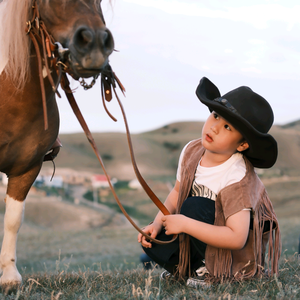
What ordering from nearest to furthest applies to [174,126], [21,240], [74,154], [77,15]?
[77,15], [21,240], [74,154], [174,126]

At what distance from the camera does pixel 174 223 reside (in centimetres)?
220

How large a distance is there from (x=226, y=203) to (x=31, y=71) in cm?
142

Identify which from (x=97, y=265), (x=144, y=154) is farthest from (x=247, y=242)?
(x=144, y=154)

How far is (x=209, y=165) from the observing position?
2473 mm

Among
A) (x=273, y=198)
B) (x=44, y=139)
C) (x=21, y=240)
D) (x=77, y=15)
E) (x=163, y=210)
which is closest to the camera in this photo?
(x=77, y=15)

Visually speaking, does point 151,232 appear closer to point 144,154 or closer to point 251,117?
point 251,117

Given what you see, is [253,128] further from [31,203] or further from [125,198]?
[125,198]

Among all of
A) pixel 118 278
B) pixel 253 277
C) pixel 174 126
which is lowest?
pixel 174 126

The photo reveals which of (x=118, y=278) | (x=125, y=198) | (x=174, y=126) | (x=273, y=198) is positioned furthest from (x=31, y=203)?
(x=174, y=126)

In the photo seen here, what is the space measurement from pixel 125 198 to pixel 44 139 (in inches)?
1373

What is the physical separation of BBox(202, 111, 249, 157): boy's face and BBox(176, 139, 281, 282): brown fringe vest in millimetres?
209

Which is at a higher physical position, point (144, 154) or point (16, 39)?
point (16, 39)

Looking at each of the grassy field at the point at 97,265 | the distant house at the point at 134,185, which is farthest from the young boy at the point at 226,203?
the distant house at the point at 134,185

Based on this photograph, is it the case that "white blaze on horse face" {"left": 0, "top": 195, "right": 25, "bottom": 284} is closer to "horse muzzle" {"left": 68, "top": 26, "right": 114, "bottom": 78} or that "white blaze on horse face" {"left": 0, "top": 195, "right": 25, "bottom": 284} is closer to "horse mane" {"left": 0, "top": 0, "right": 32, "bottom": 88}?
"horse mane" {"left": 0, "top": 0, "right": 32, "bottom": 88}
